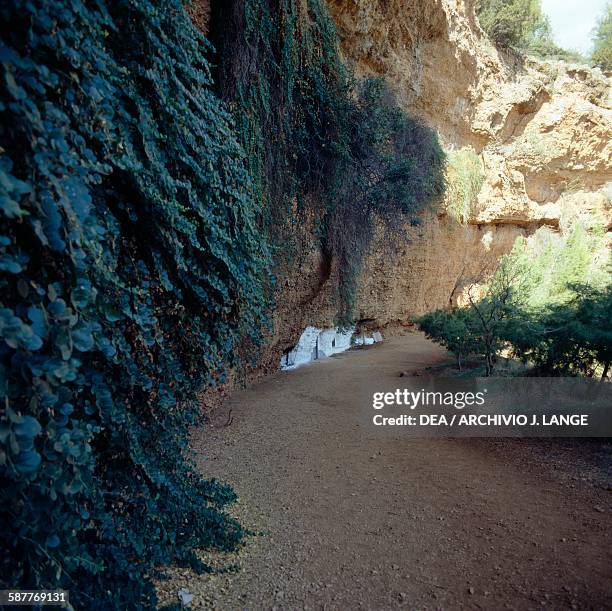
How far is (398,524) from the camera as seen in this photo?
3414 millimetres

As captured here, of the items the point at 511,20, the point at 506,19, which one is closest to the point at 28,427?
the point at 506,19

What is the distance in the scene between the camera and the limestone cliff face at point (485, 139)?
43.8 feet

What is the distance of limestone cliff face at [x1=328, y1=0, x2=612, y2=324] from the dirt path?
9.02 meters

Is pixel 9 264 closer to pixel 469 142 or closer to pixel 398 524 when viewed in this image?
pixel 398 524

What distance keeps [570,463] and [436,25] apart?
13.4 m

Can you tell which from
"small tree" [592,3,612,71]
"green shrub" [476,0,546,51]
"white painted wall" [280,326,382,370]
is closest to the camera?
"white painted wall" [280,326,382,370]

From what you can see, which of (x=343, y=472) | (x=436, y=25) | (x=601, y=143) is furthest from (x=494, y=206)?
(x=343, y=472)

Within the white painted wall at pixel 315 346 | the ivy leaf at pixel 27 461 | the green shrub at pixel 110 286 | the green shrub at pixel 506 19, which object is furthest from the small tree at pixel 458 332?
the green shrub at pixel 506 19

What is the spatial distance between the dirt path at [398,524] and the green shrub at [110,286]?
53 cm

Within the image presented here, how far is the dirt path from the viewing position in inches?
103

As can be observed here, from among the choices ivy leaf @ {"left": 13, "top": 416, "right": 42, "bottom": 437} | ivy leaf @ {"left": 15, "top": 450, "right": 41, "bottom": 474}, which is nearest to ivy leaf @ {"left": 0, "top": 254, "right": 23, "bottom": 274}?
ivy leaf @ {"left": 13, "top": 416, "right": 42, "bottom": 437}

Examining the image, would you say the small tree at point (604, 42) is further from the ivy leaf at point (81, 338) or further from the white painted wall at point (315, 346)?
the ivy leaf at point (81, 338)

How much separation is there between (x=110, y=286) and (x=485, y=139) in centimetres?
1869

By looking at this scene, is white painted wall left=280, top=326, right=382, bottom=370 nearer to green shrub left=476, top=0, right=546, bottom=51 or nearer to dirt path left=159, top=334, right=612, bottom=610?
dirt path left=159, top=334, right=612, bottom=610
